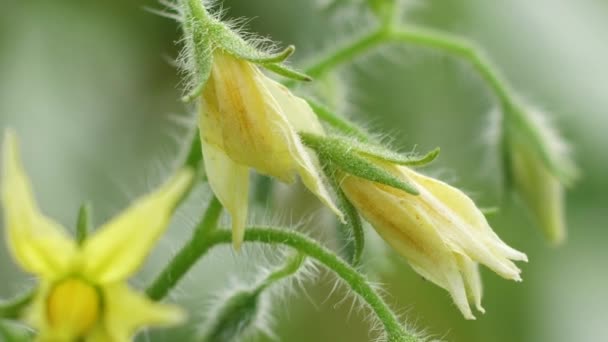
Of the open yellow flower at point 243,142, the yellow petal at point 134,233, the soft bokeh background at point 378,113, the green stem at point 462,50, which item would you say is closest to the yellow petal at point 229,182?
the open yellow flower at point 243,142

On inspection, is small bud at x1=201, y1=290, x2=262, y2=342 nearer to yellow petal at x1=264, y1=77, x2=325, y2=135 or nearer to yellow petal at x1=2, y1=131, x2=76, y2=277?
yellow petal at x1=264, y1=77, x2=325, y2=135

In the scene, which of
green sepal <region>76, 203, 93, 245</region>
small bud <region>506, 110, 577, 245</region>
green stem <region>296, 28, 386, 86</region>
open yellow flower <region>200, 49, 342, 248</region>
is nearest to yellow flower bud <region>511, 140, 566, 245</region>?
small bud <region>506, 110, 577, 245</region>

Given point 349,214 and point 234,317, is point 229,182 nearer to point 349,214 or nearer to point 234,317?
point 349,214

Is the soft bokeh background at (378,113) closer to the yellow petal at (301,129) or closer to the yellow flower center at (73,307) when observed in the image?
the yellow petal at (301,129)

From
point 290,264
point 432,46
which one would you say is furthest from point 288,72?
point 432,46

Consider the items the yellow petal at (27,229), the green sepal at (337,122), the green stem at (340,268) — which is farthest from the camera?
the green sepal at (337,122)
